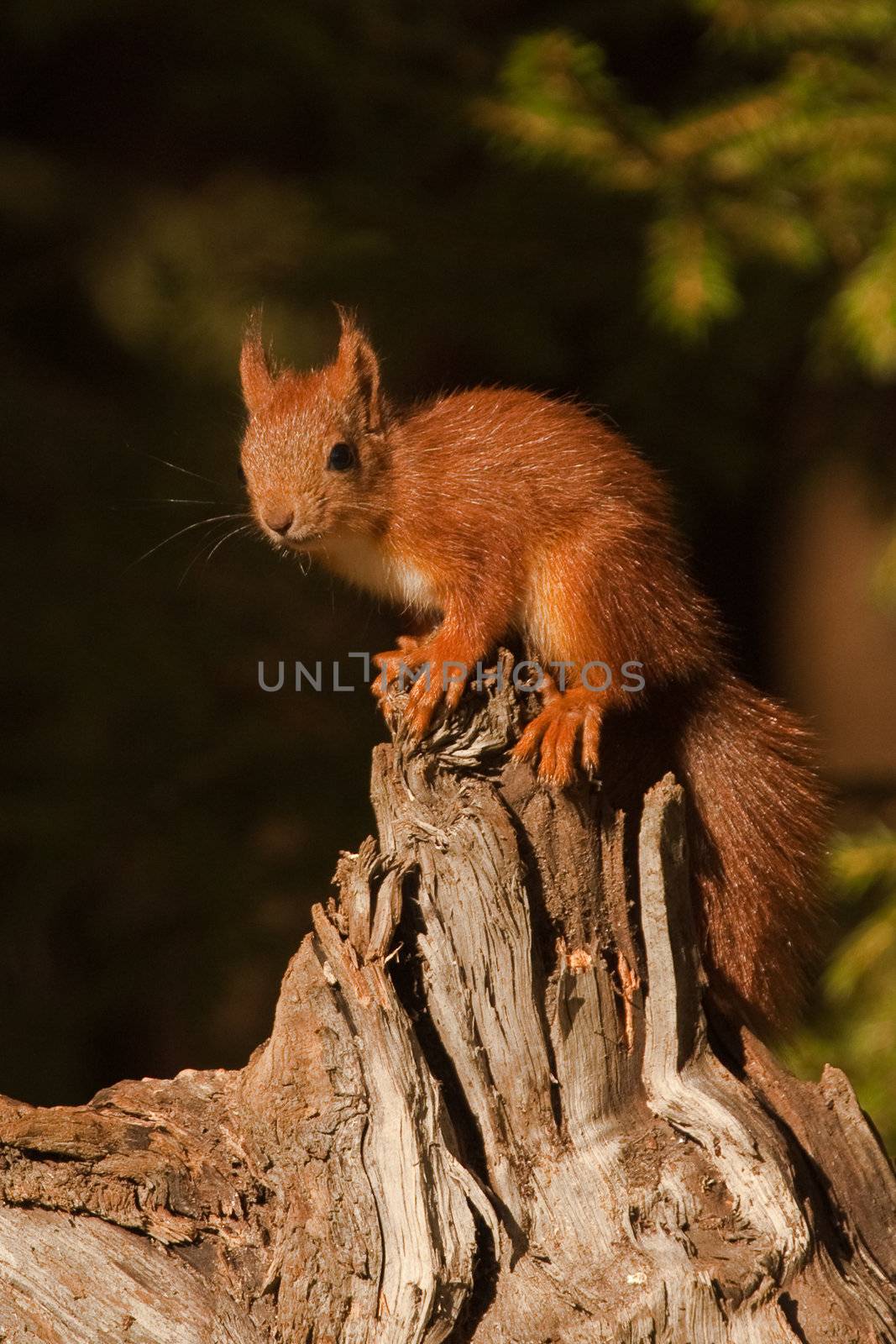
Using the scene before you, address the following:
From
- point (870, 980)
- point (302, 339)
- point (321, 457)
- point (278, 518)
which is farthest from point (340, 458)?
point (302, 339)

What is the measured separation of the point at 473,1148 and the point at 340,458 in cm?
108

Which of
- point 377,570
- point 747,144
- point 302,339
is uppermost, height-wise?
point 302,339

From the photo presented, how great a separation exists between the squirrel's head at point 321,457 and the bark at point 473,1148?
40 centimetres

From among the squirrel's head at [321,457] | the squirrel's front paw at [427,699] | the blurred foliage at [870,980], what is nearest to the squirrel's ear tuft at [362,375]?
the squirrel's head at [321,457]

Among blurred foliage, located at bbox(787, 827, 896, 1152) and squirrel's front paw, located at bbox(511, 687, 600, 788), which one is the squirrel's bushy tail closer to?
squirrel's front paw, located at bbox(511, 687, 600, 788)

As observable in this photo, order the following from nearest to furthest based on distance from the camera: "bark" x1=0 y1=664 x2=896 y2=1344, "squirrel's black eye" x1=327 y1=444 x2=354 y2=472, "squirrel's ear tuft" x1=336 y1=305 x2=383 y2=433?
"bark" x1=0 y1=664 x2=896 y2=1344 → "squirrel's black eye" x1=327 y1=444 x2=354 y2=472 → "squirrel's ear tuft" x1=336 y1=305 x2=383 y2=433

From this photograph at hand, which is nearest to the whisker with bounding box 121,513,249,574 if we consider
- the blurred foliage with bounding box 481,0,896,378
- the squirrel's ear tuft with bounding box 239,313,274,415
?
the squirrel's ear tuft with bounding box 239,313,274,415

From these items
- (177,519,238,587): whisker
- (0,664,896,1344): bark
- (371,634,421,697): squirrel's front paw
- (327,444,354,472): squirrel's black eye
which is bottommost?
(0,664,896,1344): bark

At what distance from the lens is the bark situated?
2053mm

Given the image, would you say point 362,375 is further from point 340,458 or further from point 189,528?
point 189,528

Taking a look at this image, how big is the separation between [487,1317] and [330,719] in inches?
126

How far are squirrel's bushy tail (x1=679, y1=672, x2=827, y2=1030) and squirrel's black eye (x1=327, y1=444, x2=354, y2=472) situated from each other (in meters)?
0.68

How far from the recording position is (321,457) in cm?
238

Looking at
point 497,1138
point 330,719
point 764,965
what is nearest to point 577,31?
point 330,719
